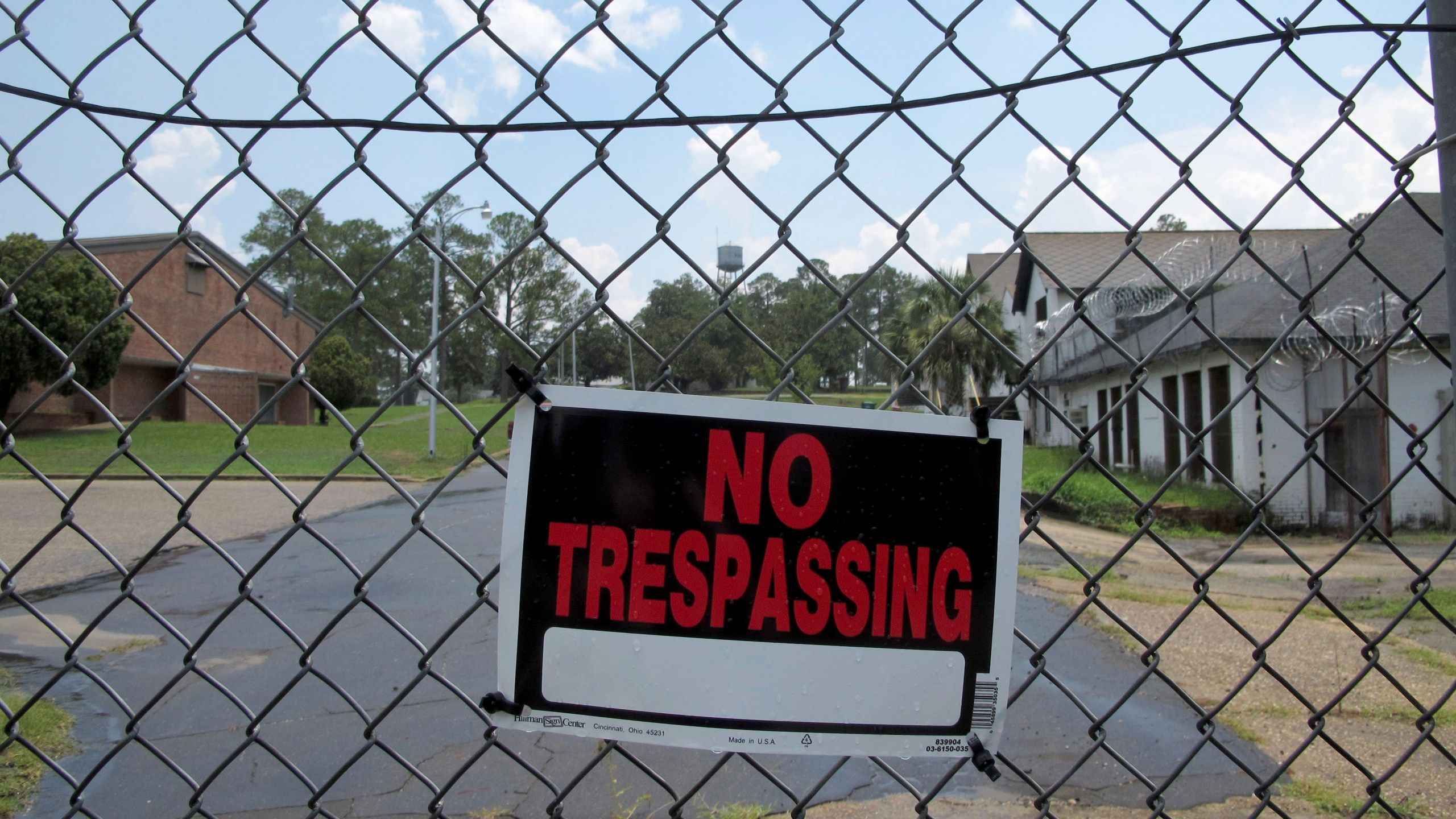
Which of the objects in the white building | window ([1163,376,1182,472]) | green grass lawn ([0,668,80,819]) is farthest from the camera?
→ window ([1163,376,1182,472])

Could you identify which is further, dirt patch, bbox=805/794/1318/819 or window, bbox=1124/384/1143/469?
window, bbox=1124/384/1143/469

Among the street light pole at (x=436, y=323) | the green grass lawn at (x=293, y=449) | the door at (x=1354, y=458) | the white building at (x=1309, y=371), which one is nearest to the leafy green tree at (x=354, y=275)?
the street light pole at (x=436, y=323)

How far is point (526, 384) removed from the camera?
1235 mm

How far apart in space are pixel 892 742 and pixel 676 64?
1066mm

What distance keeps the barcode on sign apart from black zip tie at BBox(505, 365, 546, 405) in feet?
2.58

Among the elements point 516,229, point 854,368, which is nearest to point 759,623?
point 854,368

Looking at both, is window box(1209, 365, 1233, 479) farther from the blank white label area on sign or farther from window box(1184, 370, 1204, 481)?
the blank white label area on sign

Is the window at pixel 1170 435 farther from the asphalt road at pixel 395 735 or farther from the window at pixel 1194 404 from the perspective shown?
the asphalt road at pixel 395 735

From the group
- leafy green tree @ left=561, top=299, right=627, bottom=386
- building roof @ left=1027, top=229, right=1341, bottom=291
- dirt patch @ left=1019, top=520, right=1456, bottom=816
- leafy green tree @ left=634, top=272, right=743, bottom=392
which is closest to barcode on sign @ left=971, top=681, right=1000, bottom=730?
dirt patch @ left=1019, top=520, right=1456, bottom=816

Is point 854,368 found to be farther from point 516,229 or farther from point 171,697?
point 171,697

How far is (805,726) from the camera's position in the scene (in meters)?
1.27

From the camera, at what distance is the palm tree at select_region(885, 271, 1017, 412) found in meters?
1.44

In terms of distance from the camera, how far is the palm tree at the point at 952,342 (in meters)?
1.44

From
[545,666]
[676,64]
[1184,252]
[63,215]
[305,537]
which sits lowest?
[305,537]
